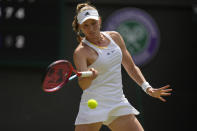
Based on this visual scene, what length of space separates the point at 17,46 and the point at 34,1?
618 millimetres

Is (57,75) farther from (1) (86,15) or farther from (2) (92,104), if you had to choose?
(1) (86,15)

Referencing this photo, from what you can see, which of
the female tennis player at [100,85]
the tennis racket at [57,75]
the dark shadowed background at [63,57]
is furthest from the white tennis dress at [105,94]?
the dark shadowed background at [63,57]

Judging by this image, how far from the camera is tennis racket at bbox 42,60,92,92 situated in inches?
133

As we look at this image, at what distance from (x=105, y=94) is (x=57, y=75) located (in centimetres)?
38

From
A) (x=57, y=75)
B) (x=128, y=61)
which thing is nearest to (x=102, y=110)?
(x=57, y=75)

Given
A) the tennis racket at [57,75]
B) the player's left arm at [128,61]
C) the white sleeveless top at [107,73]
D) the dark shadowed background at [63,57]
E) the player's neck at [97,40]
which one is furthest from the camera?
the dark shadowed background at [63,57]

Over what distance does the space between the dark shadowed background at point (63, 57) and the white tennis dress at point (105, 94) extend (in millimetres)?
2621

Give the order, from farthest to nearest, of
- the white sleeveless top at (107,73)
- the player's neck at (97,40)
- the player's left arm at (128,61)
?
the player's left arm at (128,61), the player's neck at (97,40), the white sleeveless top at (107,73)

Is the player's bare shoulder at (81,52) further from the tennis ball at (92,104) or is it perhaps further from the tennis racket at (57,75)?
the tennis ball at (92,104)

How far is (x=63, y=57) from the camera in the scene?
21.0ft

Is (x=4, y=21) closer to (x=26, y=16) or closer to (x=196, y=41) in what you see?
(x=26, y=16)

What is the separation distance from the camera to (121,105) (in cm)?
355

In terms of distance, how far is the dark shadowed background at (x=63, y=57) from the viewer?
609 centimetres

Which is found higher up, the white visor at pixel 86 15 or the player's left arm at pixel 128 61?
the white visor at pixel 86 15
